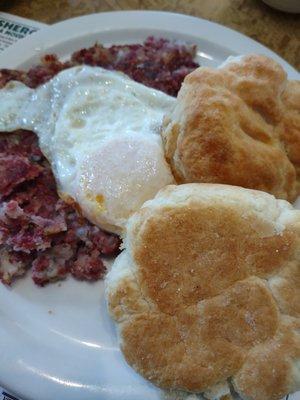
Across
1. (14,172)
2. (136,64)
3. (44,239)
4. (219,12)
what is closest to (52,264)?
(44,239)

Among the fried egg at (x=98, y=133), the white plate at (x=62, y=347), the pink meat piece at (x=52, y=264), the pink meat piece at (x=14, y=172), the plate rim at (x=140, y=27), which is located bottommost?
the white plate at (x=62, y=347)

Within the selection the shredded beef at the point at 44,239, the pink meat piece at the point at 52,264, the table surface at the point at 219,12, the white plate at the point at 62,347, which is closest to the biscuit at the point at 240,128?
the shredded beef at the point at 44,239

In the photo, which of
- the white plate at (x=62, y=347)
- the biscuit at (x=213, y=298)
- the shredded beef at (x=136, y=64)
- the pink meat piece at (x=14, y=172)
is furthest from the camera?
the shredded beef at (x=136, y=64)

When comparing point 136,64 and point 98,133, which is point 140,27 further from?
point 98,133

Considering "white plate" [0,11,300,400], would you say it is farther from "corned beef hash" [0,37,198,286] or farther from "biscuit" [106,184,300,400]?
"biscuit" [106,184,300,400]

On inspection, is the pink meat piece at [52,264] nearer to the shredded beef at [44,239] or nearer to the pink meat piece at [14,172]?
the shredded beef at [44,239]

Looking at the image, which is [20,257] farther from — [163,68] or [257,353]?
[163,68]
